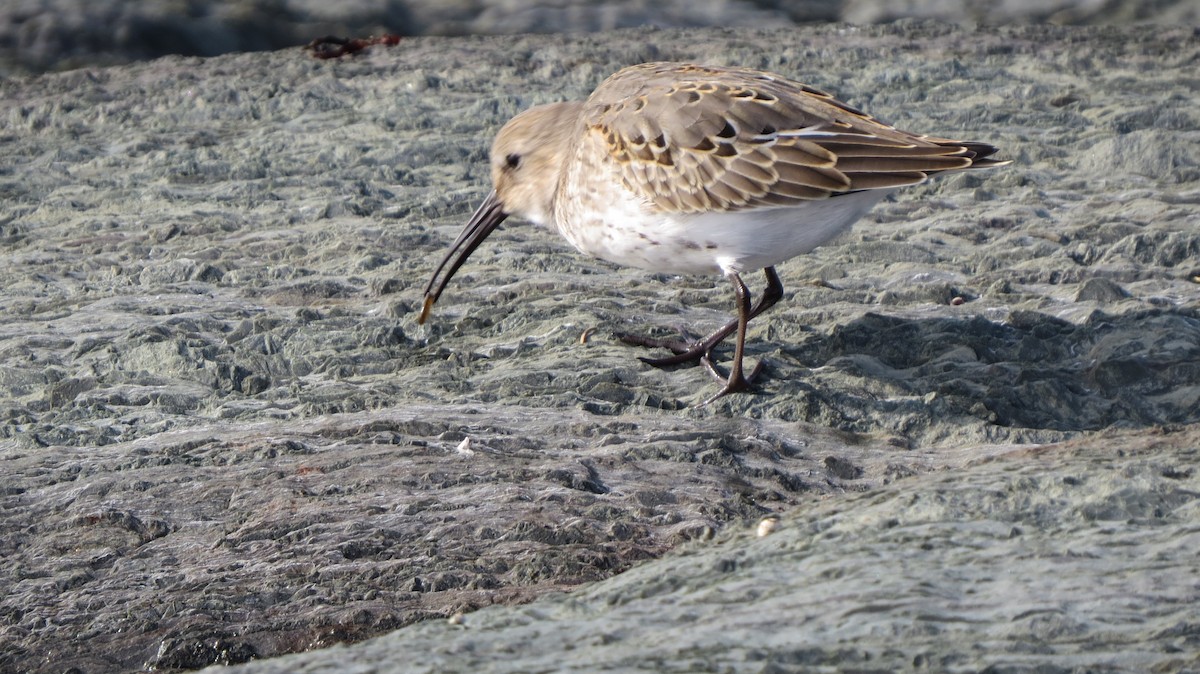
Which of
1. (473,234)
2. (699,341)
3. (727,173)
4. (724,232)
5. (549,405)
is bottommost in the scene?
(549,405)

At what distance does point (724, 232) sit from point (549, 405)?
3.23ft

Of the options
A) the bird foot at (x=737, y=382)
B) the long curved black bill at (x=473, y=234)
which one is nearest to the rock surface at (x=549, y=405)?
the bird foot at (x=737, y=382)

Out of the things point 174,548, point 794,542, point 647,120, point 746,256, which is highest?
point 647,120

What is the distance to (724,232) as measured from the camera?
552cm

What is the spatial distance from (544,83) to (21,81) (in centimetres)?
383

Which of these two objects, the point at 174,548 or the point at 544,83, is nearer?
the point at 174,548

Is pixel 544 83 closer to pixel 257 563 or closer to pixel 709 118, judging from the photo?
pixel 709 118

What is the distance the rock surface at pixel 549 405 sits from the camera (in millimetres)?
3312

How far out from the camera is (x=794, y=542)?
12.1 feet

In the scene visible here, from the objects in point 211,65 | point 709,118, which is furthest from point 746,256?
point 211,65

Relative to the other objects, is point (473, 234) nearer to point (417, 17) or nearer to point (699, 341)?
point (699, 341)

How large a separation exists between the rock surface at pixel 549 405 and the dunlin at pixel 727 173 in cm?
47

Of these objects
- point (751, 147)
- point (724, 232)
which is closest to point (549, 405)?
point (724, 232)

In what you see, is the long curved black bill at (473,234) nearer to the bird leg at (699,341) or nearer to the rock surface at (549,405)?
the rock surface at (549,405)
